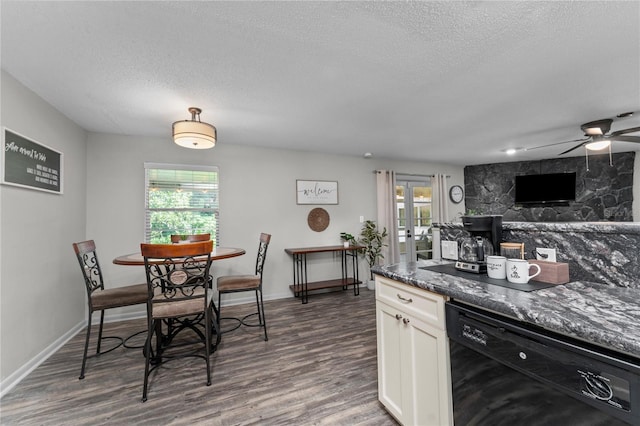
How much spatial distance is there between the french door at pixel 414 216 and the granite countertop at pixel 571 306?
4.00m

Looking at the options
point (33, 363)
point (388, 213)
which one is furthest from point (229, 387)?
point (388, 213)

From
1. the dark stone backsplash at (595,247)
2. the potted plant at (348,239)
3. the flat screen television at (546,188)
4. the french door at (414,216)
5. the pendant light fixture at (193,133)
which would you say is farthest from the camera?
the french door at (414,216)

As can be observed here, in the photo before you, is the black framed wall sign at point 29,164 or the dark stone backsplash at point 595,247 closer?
the dark stone backsplash at point 595,247

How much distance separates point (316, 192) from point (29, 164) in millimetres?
3237

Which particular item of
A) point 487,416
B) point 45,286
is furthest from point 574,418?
point 45,286

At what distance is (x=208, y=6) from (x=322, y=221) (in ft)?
11.0

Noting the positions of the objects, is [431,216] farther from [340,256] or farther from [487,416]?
[487,416]

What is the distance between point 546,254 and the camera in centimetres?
130

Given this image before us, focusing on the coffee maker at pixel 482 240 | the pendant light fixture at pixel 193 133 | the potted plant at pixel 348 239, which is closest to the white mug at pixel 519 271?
the coffee maker at pixel 482 240

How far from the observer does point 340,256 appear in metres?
4.50

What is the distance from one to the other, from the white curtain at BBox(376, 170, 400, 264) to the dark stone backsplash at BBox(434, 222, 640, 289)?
3.44m

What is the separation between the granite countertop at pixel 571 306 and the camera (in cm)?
70

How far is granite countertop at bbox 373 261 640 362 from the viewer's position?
0.70m

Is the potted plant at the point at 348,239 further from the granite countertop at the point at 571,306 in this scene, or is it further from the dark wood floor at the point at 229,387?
the granite countertop at the point at 571,306
